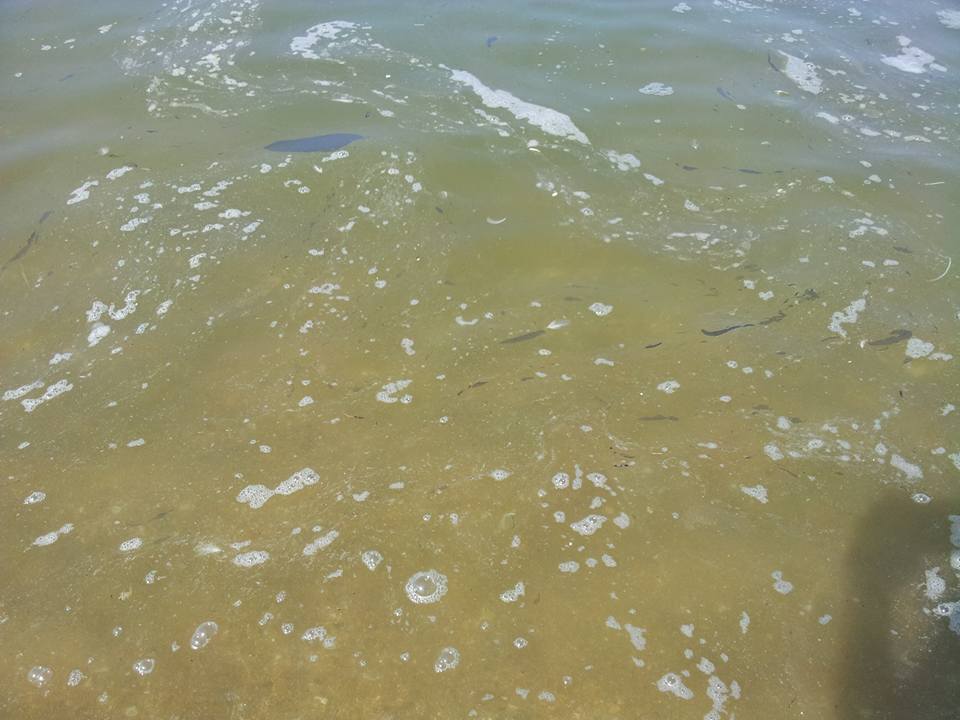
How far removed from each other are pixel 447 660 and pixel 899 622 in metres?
1.34

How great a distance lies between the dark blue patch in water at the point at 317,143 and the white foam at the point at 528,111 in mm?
→ 945

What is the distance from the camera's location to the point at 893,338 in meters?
2.75

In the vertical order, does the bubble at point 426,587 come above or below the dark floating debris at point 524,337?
below

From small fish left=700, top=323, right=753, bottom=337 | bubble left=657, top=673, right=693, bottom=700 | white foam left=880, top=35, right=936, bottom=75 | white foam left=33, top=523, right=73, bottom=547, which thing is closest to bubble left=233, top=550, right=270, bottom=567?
white foam left=33, top=523, right=73, bottom=547

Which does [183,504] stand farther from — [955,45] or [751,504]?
[955,45]

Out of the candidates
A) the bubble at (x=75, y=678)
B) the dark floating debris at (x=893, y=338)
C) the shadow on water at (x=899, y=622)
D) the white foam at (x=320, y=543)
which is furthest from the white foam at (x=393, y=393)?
the dark floating debris at (x=893, y=338)

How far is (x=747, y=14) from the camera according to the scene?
5086 mm

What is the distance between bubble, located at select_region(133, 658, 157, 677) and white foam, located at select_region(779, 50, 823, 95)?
4796 mm

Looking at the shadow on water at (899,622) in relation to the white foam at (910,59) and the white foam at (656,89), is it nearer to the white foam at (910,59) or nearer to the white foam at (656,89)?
the white foam at (656,89)

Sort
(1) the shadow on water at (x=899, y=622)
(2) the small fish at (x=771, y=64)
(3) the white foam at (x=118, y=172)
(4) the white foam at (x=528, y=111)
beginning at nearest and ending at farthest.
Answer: (1) the shadow on water at (x=899, y=622) < (3) the white foam at (x=118, y=172) < (4) the white foam at (x=528, y=111) < (2) the small fish at (x=771, y=64)

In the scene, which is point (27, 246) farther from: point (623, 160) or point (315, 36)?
point (623, 160)

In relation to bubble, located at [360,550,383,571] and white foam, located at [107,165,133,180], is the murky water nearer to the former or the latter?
bubble, located at [360,550,383,571]

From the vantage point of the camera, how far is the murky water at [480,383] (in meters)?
1.84

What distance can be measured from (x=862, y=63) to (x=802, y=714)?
15.0ft
